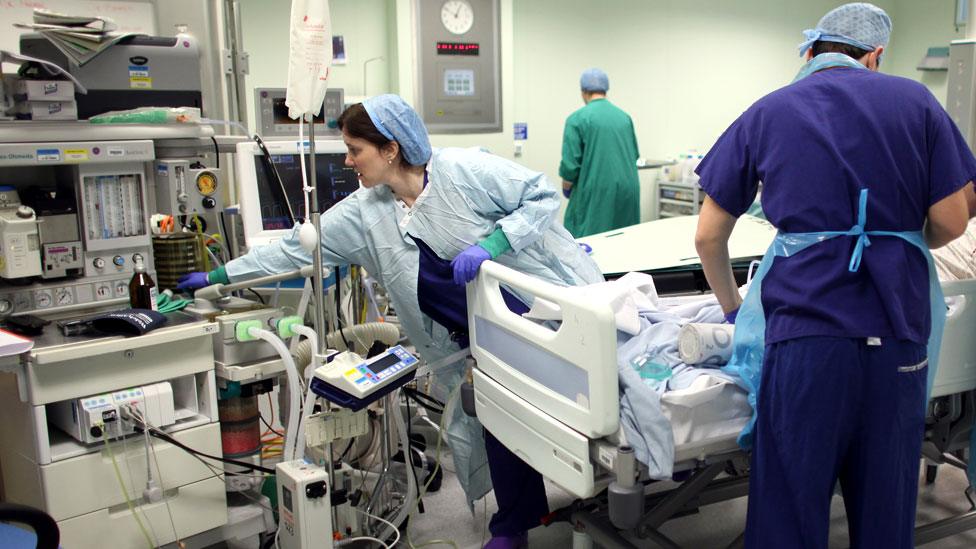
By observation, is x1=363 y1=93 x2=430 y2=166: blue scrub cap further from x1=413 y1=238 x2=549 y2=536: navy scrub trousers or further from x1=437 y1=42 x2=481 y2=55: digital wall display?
x1=437 y1=42 x2=481 y2=55: digital wall display

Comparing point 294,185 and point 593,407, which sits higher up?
point 294,185

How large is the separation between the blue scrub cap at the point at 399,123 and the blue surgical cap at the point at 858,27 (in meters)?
0.98

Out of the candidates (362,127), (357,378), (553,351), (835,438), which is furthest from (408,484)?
(835,438)

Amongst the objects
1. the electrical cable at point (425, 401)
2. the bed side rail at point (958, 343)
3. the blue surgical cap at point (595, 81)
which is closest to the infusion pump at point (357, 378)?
the electrical cable at point (425, 401)

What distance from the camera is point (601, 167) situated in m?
4.82

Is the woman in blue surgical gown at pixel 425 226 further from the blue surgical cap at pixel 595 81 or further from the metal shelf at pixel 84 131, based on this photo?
the blue surgical cap at pixel 595 81

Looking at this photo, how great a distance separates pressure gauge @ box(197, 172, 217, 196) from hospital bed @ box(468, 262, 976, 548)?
888 mm

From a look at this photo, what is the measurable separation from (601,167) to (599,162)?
31 mm

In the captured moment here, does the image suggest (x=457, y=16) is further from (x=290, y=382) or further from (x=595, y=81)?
(x=290, y=382)

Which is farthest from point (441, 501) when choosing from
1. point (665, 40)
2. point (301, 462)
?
point (665, 40)

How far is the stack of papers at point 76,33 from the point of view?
7.73ft

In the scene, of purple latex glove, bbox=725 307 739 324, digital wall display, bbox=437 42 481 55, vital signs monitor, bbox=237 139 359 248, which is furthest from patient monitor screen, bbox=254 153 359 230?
digital wall display, bbox=437 42 481 55

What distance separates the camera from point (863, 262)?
168 centimetres

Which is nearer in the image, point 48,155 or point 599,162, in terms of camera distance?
point 48,155
